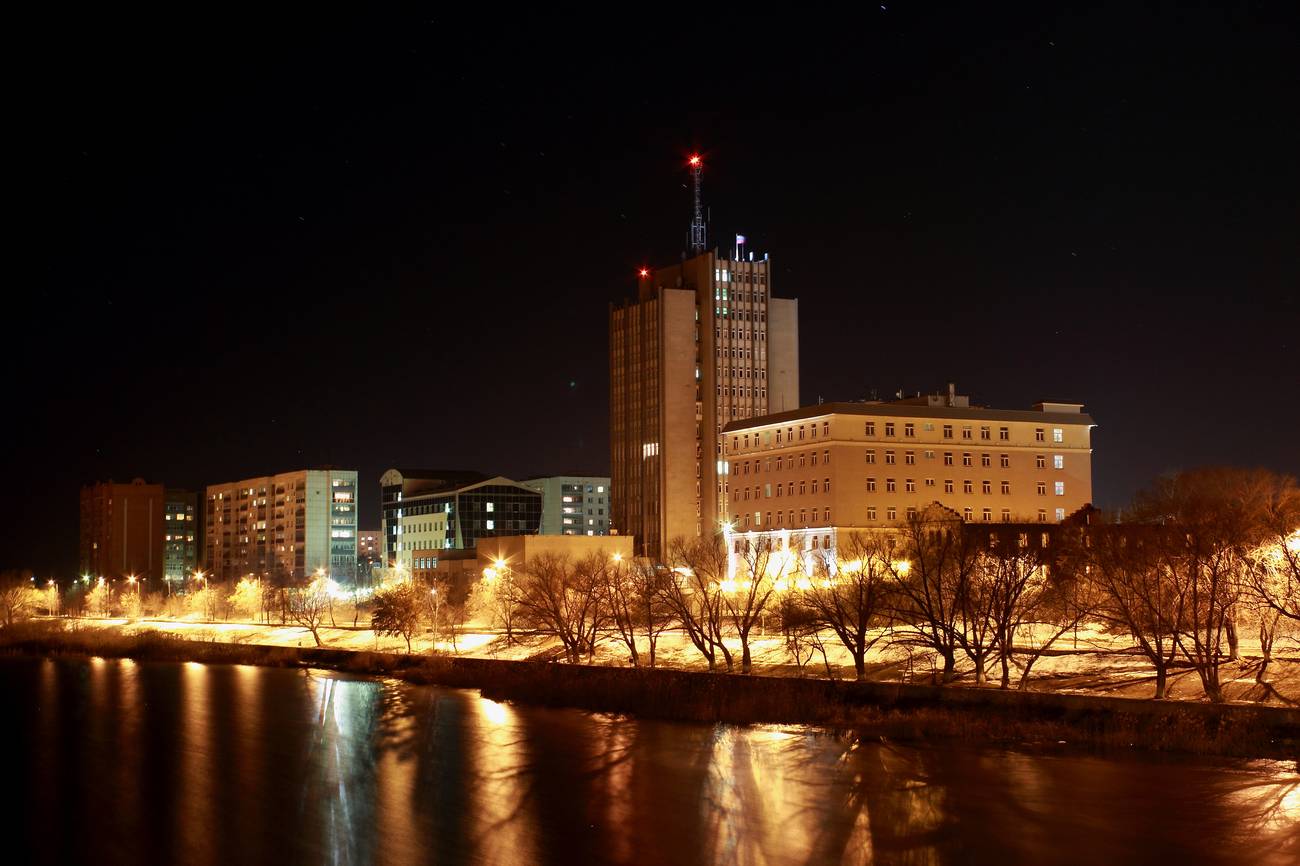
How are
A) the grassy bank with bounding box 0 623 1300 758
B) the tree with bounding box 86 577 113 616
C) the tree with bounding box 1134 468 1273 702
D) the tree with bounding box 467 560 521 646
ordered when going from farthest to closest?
the tree with bounding box 86 577 113 616
the tree with bounding box 467 560 521 646
the tree with bounding box 1134 468 1273 702
the grassy bank with bounding box 0 623 1300 758

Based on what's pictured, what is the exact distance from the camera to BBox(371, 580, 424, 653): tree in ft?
276

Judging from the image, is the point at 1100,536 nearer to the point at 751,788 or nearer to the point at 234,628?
the point at 751,788

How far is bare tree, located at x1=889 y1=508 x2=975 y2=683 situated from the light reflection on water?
25.1 feet

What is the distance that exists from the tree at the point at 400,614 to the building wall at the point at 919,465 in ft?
119

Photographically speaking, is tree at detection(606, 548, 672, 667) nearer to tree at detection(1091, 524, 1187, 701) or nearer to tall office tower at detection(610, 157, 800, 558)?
tree at detection(1091, 524, 1187, 701)

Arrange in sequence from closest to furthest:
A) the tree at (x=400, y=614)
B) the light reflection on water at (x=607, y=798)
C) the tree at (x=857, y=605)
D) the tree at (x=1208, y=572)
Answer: the light reflection on water at (x=607, y=798) → the tree at (x=1208, y=572) → the tree at (x=857, y=605) → the tree at (x=400, y=614)

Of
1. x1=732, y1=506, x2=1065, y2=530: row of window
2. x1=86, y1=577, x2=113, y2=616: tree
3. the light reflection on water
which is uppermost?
x1=732, y1=506, x2=1065, y2=530: row of window

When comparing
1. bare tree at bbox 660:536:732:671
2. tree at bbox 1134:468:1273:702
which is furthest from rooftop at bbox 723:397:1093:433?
tree at bbox 1134:468:1273:702

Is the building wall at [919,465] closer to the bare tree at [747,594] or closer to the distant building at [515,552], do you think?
the bare tree at [747,594]

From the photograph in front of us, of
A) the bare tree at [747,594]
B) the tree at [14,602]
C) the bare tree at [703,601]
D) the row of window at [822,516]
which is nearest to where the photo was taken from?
the bare tree at [747,594]

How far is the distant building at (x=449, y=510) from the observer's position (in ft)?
567

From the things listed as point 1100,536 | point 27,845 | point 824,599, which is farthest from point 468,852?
point 1100,536

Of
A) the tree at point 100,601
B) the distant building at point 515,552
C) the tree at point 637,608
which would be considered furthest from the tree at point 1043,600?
the tree at point 100,601

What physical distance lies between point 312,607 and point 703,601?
5006 cm
